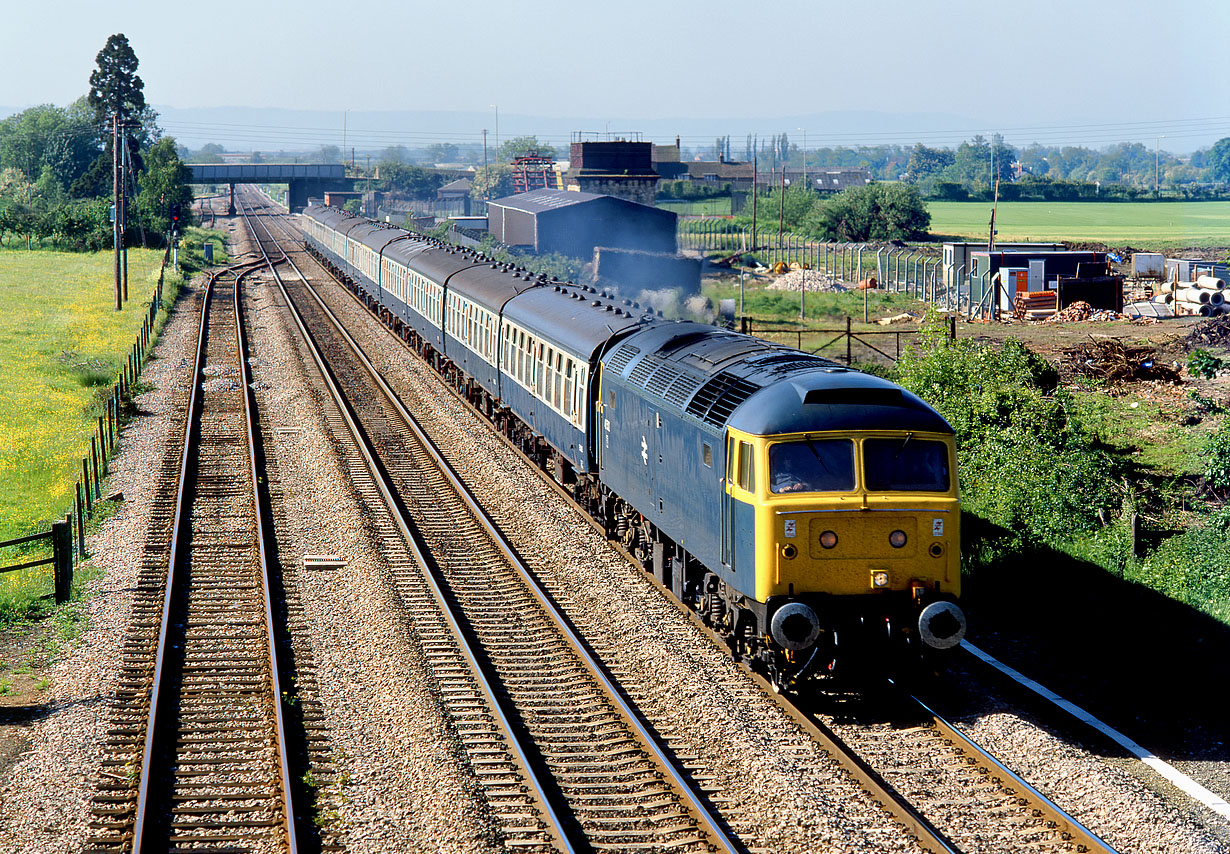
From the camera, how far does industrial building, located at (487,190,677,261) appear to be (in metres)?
66.2

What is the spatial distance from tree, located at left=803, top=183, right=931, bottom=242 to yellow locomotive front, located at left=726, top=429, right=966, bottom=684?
7405 centimetres

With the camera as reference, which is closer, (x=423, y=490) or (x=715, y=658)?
(x=715, y=658)

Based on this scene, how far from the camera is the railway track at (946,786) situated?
9.64 meters

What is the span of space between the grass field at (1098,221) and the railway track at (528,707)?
225 ft

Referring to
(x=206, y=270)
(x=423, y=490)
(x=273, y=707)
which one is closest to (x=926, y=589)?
(x=273, y=707)

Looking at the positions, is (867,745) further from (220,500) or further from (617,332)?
(220,500)

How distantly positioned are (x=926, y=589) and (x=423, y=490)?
12.4 meters

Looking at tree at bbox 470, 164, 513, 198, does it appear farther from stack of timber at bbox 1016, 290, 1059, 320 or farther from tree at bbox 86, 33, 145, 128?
stack of timber at bbox 1016, 290, 1059, 320

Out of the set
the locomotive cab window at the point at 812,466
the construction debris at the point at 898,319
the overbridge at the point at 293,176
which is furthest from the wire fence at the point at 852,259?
the overbridge at the point at 293,176

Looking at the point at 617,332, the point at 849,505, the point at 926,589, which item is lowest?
the point at 926,589

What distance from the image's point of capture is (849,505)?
38.7ft

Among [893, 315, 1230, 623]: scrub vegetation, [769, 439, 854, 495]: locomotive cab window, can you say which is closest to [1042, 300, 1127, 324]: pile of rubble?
[893, 315, 1230, 623]: scrub vegetation

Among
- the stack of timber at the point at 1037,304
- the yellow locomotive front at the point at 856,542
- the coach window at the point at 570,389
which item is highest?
the stack of timber at the point at 1037,304

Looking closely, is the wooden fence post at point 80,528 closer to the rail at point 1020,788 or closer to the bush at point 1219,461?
the rail at point 1020,788
